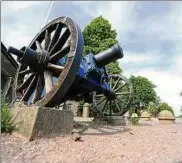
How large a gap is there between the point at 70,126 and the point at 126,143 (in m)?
1.01

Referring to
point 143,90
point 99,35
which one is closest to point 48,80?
point 99,35

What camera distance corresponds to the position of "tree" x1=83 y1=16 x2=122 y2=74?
28.7m

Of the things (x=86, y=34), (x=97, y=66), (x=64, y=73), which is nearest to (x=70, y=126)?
(x=64, y=73)

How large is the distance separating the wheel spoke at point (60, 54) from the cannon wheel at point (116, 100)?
358 centimetres

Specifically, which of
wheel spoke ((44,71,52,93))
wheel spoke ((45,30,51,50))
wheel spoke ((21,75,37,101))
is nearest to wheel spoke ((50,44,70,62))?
wheel spoke ((44,71,52,93))

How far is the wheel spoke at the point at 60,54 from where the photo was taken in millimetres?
6612

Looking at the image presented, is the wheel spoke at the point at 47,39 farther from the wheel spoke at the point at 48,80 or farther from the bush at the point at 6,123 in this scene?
the bush at the point at 6,123

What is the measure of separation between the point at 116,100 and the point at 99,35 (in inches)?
779

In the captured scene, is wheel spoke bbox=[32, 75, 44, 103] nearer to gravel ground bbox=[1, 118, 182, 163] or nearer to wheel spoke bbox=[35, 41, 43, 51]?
wheel spoke bbox=[35, 41, 43, 51]

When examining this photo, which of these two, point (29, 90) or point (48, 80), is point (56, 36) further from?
point (29, 90)

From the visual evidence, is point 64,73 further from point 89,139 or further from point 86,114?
point 86,114

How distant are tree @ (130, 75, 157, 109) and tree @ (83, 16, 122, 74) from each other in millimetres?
15538

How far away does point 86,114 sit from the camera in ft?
62.4

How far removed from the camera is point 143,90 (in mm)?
45031
